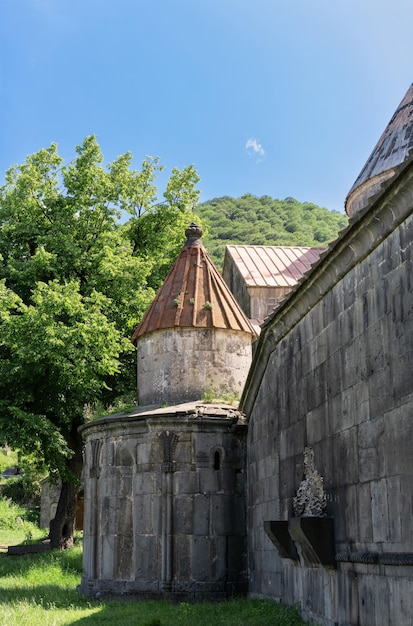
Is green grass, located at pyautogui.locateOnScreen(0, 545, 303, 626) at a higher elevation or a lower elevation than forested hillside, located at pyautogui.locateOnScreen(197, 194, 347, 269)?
lower

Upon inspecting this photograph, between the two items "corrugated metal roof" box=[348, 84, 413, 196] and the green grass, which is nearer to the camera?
the green grass

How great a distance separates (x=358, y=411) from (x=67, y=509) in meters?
14.8

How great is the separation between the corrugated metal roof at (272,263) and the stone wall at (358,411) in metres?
13.8

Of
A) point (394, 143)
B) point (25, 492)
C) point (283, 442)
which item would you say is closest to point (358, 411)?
point (283, 442)

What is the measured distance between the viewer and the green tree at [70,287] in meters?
17.4

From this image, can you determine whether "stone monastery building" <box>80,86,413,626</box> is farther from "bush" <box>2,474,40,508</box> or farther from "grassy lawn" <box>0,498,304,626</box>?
"bush" <box>2,474,40,508</box>

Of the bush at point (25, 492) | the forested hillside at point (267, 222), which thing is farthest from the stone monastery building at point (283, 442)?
the forested hillside at point (267, 222)

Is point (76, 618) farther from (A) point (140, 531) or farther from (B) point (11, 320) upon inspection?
(B) point (11, 320)

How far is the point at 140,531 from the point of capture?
471 inches

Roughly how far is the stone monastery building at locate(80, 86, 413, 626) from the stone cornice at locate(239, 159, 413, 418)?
20 millimetres

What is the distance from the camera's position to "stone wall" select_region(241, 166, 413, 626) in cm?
564

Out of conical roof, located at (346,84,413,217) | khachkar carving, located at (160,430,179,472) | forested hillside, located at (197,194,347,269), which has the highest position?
forested hillside, located at (197,194,347,269)

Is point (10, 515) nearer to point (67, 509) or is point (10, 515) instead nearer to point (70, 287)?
point (67, 509)

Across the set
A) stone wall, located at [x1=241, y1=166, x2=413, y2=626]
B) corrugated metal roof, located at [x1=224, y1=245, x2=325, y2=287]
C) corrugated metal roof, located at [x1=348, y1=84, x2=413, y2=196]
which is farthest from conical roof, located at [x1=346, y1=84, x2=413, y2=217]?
corrugated metal roof, located at [x1=224, y1=245, x2=325, y2=287]
